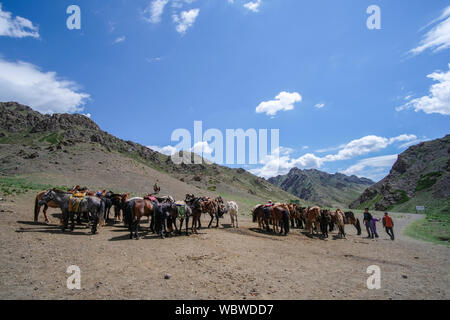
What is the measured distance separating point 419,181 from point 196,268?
103m

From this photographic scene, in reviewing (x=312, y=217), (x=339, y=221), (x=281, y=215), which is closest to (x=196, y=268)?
(x=281, y=215)

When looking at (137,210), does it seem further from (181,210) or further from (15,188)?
(15,188)

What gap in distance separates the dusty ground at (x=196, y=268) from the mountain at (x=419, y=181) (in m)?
53.1

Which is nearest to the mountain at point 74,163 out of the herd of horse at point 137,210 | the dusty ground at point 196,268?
the herd of horse at point 137,210

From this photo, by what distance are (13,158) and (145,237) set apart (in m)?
66.3

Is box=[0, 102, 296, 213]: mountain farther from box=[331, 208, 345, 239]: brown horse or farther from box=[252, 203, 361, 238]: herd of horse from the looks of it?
box=[331, 208, 345, 239]: brown horse

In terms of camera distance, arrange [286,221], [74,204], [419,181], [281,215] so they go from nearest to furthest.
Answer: [74,204] → [286,221] → [281,215] → [419,181]

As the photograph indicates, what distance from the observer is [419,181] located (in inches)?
3241

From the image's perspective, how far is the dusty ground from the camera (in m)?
6.46

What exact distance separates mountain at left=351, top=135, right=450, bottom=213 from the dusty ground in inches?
2090

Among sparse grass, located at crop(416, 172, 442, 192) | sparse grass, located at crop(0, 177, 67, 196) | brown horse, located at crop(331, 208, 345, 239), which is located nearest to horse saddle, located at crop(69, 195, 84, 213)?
sparse grass, located at crop(0, 177, 67, 196)

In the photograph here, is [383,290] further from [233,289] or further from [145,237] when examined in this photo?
[145,237]

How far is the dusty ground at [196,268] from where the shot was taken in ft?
21.2
